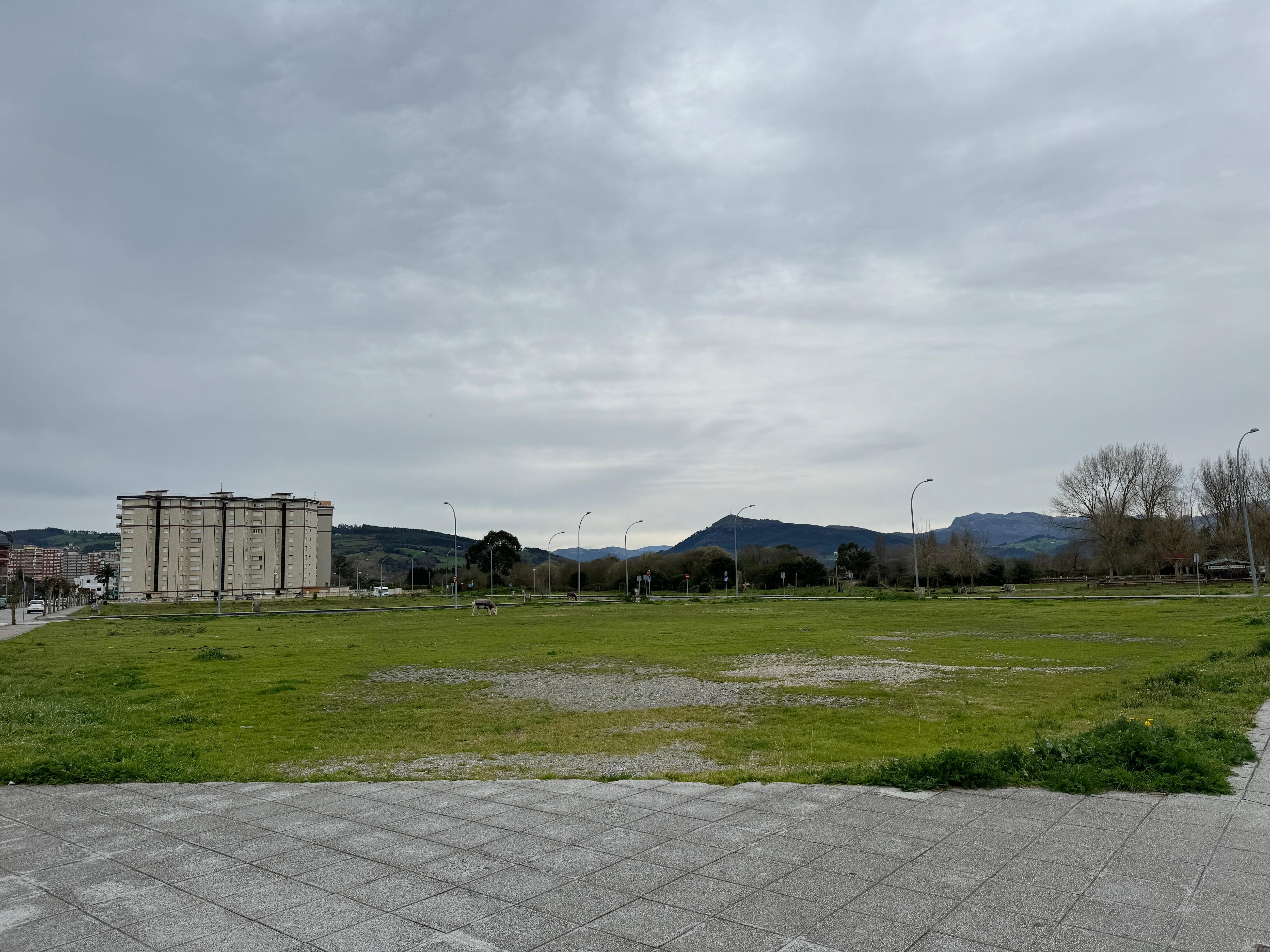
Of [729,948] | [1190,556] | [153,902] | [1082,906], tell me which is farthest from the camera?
[1190,556]

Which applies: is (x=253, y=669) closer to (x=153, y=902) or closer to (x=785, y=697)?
(x=785, y=697)

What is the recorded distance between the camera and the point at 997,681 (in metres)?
15.3

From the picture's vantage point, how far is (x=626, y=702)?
14.0 m

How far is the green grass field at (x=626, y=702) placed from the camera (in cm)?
850

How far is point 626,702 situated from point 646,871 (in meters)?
9.43

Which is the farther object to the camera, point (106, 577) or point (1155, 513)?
point (106, 577)

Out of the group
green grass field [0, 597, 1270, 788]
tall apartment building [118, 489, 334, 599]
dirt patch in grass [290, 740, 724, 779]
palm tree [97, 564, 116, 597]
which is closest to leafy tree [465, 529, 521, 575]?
tall apartment building [118, 489, 334, 599]

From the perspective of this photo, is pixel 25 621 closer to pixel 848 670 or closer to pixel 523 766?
pixel 848 670

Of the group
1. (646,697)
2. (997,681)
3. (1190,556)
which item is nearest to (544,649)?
(646,697)

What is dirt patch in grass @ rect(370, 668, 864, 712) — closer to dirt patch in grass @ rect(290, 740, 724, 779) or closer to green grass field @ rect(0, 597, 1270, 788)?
green grass field @ rect(0, 597, 1270, 788)

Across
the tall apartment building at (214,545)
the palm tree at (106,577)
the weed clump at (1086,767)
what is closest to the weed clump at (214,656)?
the weed clump at (1086,767)

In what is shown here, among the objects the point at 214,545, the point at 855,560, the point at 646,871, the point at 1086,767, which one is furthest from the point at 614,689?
the point at 214,545

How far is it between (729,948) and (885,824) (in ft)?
7.35

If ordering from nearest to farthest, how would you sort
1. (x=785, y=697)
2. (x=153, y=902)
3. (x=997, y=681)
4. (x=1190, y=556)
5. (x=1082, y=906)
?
1. (x=1082, y=906)
2. (x=153, y=902)
3. (x=785, y=697)
4. (x=997, y=681)
5. (x=1190, y=556)
